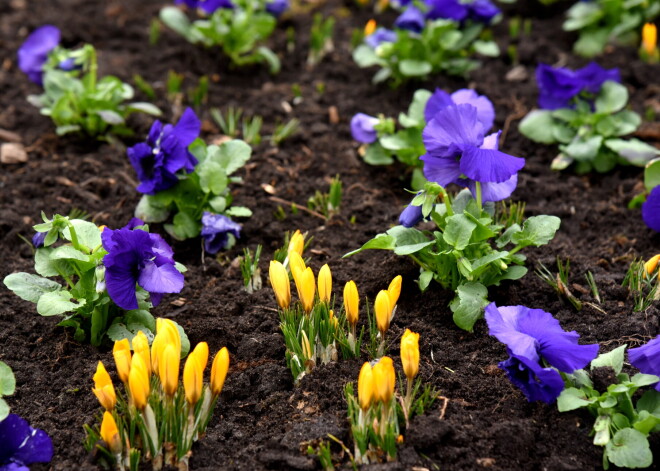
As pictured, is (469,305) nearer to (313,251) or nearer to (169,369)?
(313,251)

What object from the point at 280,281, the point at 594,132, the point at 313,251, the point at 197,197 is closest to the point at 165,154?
the point at 197,197

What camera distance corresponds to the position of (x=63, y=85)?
4.15 m

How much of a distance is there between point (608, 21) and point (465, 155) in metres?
2.77

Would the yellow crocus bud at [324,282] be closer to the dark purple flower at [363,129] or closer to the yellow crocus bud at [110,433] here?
the yellow crocus bud at [110,433]

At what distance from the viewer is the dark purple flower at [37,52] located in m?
4.47

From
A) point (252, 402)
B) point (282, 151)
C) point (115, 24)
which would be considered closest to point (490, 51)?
point (282, 151)

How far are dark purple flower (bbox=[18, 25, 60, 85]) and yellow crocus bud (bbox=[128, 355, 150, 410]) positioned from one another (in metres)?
2.66

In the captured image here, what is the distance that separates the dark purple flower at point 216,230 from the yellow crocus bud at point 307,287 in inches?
29.5

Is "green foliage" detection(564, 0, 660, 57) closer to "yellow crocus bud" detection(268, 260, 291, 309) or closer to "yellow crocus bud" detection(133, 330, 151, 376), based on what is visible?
"yellow crocus bud" detection(268, 260, 291, 309)

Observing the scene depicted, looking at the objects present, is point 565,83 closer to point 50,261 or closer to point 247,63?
point 247,63

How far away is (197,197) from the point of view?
347cm

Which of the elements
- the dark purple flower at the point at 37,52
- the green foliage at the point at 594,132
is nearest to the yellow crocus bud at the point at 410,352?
the green foliage at the point at 594,132

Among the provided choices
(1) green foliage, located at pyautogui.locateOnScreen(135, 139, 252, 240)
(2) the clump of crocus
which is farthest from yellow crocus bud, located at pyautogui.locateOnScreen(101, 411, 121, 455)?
(1) green foliage, located at pyautogui.locateOnScreen(135, 139, 252, 240)

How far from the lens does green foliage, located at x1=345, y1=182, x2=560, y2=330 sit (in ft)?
9.20
